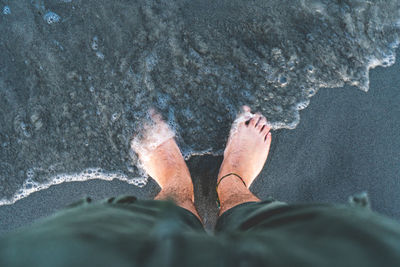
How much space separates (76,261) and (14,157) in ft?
4.23

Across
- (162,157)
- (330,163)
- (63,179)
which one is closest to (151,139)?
(162,157)

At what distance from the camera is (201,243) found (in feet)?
2.28

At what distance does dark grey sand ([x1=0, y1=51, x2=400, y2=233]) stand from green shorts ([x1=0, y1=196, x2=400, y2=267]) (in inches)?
31.7

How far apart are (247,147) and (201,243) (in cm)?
107

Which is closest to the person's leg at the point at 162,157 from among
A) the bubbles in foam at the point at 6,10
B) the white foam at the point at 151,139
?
the white foam at the point at 151,139

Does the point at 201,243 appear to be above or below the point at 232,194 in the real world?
above

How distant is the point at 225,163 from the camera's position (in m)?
1.67

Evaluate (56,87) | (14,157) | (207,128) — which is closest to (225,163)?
(207,128)

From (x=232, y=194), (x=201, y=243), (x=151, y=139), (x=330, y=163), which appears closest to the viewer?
(x=201, y=243)

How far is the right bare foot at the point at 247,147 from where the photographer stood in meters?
1.66

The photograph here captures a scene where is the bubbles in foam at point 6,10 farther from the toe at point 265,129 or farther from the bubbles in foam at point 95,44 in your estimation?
the toe at point 265,129

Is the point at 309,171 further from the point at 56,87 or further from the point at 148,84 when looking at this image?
the point at 56,87

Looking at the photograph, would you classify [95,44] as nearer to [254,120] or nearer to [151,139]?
[151,139]

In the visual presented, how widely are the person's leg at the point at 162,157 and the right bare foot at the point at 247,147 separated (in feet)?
0.71
